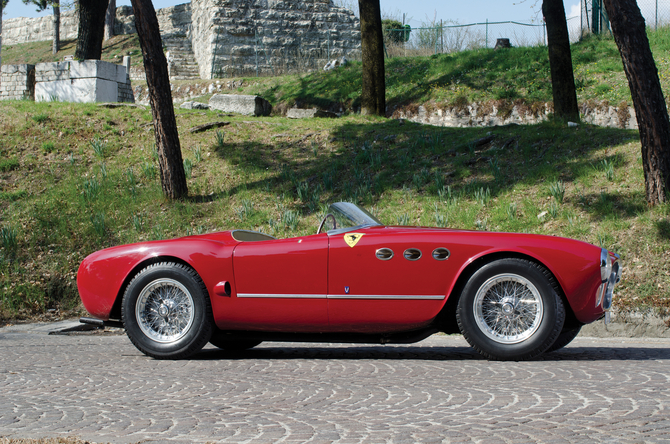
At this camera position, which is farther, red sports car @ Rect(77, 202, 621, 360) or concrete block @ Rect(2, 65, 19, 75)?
concrete block @ Rect(2, 65, 19, 75)

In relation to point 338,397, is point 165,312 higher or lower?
higher

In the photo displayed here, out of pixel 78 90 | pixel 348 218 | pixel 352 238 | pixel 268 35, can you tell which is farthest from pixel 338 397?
pixel 268 35

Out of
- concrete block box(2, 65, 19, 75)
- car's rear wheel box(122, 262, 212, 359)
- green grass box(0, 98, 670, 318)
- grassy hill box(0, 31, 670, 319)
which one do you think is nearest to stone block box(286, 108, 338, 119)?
grassy hill box(0, 31, 670, 319)

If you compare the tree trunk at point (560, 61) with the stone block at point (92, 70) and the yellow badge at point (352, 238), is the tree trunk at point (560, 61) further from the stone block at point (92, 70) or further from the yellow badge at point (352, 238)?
the stone block at point (92, 70)

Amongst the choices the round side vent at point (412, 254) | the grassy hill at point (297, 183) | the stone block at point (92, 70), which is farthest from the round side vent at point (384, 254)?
the stone block at point (92, 70)

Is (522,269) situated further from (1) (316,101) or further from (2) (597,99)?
(1) (316,101)

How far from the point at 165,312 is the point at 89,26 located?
16.4m

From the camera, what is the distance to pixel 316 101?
20344mm

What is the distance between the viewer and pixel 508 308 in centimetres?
416

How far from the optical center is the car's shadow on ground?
4.77 meters

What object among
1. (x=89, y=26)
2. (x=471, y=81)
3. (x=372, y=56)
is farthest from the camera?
(x=471, y=81)

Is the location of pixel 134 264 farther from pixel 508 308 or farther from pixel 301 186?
pixel 301 186

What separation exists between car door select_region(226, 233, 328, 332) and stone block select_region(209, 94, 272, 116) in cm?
1327

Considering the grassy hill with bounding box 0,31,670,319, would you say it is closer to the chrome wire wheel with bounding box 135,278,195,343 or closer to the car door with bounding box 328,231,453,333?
the car door with bounding box 328,231,453,333
